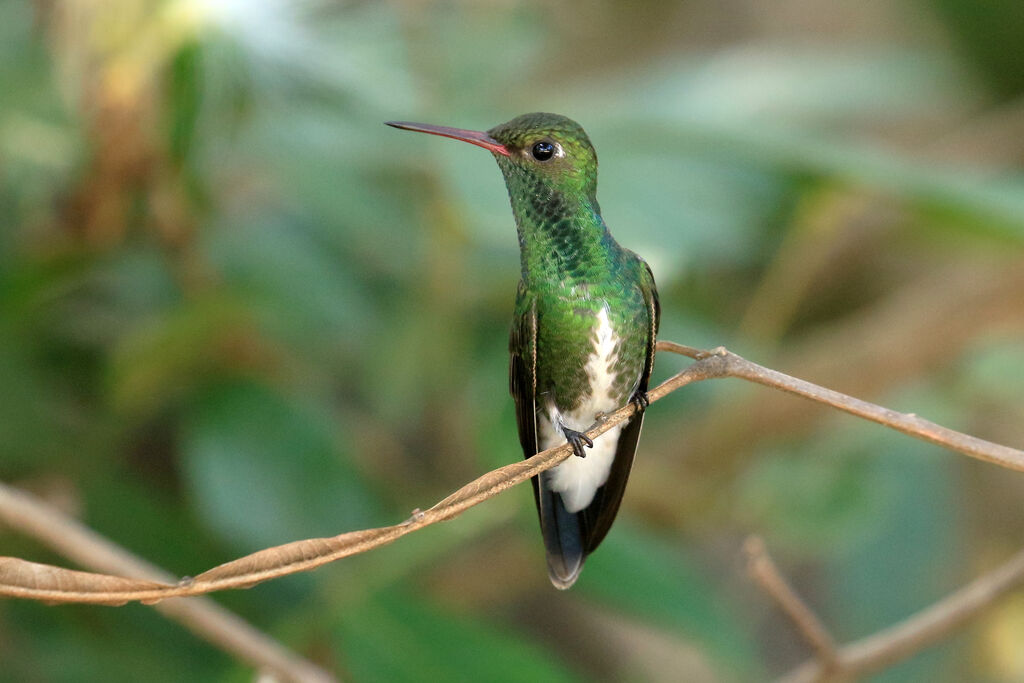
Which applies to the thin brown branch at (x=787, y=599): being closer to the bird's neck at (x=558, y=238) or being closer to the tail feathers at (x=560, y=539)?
the tail feathers at (x=560, y=539)

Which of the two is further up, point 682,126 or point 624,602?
point 682,126

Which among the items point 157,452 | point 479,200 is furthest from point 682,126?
point 157,452

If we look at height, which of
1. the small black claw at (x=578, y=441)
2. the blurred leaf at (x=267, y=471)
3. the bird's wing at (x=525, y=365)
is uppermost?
the bird's wing at (x=525, y=365)

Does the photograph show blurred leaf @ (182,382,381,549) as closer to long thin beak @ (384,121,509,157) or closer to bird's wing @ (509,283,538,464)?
bird's wing @ (509,283,538,464)

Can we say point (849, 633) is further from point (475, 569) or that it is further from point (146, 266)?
point (146, 266)

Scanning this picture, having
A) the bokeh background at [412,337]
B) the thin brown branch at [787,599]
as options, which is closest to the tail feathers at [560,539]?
the thin brown branch at [787,599]

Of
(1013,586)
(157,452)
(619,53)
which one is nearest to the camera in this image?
(1013,586)

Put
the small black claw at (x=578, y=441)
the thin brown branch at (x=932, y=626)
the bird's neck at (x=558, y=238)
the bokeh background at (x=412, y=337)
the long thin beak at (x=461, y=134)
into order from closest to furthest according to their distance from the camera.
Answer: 1. the long thin beak at (x=461, y=134)
2. the small black claw at (x=578, y=441)
3. the bird's neck at (x=558, y=238)
4. the thin brown branch at (x=932, y=626)
5. the bokeh background at (x=412, y=337)

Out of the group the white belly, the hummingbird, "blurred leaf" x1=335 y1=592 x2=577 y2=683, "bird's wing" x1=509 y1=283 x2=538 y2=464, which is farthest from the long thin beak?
"blurred leaf" x1=335 y1=592 x2=577 y2=683
